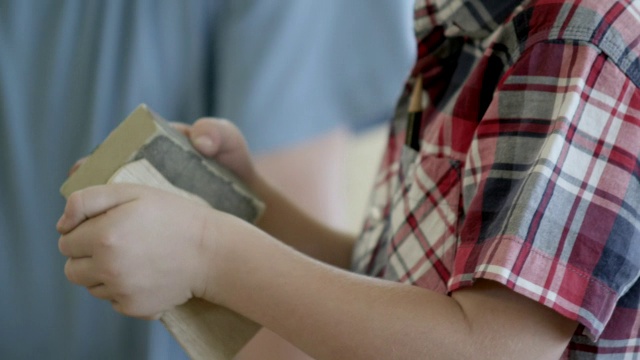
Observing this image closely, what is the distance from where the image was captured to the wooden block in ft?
1.77

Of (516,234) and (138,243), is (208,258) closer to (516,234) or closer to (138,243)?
(138,243)

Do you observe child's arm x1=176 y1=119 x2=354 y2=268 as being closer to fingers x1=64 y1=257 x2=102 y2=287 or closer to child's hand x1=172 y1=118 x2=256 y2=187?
child's hand x1=172 y1=118 x2=256 y2=187

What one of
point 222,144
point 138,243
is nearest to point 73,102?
point 222,144

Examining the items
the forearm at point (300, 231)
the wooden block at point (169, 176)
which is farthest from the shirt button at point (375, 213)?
the wooden block at point (169, 176)

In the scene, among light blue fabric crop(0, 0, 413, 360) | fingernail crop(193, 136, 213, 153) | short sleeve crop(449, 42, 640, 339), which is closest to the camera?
short sleeve crop(449, 42, 640, 339)

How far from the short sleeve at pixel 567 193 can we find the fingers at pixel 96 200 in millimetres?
214

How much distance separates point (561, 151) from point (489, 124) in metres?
0.05

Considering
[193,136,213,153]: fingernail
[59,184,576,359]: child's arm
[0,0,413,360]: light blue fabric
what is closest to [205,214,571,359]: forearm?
[59,184,576,359]: child's arm

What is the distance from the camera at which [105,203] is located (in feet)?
1.66

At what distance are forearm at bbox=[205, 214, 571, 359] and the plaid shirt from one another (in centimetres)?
2

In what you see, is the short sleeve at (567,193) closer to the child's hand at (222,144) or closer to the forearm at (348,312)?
the forearm at (348,312)

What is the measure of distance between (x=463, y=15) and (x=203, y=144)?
22cm

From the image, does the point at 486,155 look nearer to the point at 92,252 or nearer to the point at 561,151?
the point at 561,151

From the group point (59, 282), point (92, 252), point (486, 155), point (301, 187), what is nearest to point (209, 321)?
point (92, 252)
